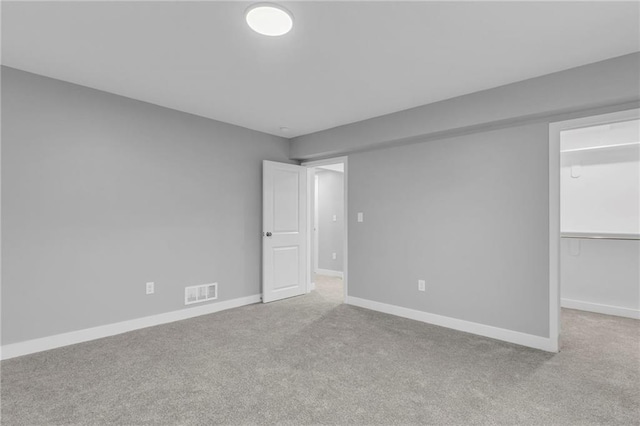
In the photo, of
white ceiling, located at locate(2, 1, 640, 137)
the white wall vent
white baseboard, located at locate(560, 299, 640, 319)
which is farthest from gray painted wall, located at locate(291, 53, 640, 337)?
white baseboard, located at locate(560, 299, 640, 319)

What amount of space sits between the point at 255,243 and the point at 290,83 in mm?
2318

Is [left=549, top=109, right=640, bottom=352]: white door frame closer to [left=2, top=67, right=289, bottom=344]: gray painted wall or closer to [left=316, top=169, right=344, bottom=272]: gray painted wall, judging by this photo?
[left=2, top=67, right=289, bottom=344]: gray painted wall

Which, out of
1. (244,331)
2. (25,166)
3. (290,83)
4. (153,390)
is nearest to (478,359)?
(244,331)

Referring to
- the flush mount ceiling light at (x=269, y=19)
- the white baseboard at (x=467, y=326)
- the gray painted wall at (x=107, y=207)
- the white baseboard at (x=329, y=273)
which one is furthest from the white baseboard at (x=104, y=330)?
the flush mount ceiling light at (x=269, y=19)

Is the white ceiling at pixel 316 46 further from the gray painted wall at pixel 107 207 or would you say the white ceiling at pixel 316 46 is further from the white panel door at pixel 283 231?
the white panel door at pixel 283 231

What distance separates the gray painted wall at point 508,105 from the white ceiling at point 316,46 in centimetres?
10

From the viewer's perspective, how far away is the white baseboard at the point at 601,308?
385 centimetres

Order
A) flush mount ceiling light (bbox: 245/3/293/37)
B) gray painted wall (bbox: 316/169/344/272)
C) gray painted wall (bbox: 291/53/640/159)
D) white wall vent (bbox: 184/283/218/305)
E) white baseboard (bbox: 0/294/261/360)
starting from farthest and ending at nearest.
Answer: gray painted wall (bbox: 316/169/344/272) → white wall vent (bbox: 184/283/218/305) → white baseboard (bbox: 0/294/261/360) → gray painted wall (bbox: 291/53/640/159) → flush mount ceiling light (bbox: 245/3/293/37)

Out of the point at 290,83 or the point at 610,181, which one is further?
the point at 610,181

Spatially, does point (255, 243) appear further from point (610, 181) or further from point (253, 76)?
point (610, 181)

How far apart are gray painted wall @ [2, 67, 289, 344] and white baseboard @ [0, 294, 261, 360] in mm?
59

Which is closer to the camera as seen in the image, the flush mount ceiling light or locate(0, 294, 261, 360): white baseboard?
the flush mount ceiling light

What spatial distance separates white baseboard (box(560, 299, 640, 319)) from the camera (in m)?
3.85

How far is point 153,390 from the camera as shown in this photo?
2.15 metres
